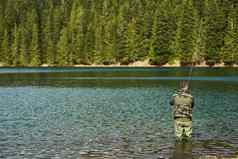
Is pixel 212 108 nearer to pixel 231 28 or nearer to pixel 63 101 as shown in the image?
pixel 63 101

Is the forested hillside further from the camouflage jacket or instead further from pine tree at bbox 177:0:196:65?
the camouflage jacket

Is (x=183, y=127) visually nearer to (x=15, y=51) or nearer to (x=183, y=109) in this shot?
(x=183, y=109)

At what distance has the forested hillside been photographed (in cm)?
13900

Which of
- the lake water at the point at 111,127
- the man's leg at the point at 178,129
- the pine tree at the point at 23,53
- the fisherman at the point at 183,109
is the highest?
the pine tree at the point at 23,53

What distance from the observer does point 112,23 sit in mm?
173750

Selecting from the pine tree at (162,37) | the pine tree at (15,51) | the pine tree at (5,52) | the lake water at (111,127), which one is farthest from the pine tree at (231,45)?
the pine tree at (5,52)

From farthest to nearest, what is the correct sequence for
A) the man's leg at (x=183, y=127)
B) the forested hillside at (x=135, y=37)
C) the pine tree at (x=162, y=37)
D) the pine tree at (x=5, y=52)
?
the pine tree at (x=5, y=52)
the pine tree at (x=162, y=37)
the forested hillside at (x=135, y=37)
the man's leg at (x=183, y=127)

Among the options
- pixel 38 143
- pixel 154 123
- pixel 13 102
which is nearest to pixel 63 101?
pixel 13 102

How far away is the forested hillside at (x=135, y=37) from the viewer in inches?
5472

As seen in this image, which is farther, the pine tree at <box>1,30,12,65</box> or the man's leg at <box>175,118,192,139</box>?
the pine tree at <box>1,30,12,65</box>

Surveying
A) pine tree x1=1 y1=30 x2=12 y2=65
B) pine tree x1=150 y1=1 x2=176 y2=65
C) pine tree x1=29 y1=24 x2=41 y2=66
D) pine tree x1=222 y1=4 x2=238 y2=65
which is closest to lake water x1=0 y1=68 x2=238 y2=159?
pine tree x1=222 y1=4 x2=238 y2=65

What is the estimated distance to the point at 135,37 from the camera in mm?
154375

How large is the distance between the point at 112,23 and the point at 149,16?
21.5m

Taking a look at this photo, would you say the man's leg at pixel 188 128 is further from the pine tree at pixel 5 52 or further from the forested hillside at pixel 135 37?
the pine tree at pixel 5 52
